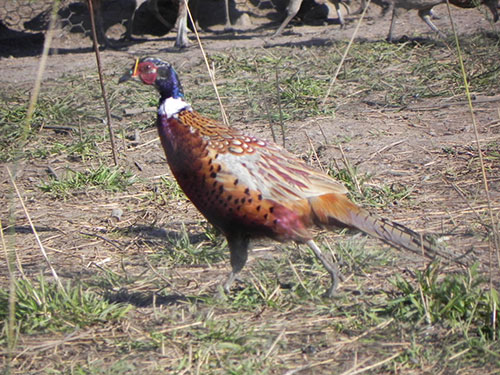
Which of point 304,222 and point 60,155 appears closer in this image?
point 304,222

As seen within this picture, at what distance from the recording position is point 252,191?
2.95m

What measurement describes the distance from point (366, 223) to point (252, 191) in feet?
1.69

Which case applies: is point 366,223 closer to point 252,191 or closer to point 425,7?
point 252,191

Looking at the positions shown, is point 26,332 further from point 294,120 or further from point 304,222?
point 294,120

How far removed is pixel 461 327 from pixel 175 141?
1.39 metres

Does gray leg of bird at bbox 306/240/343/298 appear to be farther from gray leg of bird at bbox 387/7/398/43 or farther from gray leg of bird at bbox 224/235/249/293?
gray leg of bird at bbox 387/7/398/43

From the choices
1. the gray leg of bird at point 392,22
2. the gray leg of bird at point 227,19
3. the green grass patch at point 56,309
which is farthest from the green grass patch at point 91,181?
the gray leg of bird at point 227,19

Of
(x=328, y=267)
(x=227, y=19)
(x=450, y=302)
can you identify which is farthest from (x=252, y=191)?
(x=227, y=19)

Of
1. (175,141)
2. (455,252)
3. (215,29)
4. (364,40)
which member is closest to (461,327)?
(455,252)

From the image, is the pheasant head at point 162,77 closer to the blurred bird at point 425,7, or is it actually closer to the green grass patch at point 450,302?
the green grass patch at point 450,302

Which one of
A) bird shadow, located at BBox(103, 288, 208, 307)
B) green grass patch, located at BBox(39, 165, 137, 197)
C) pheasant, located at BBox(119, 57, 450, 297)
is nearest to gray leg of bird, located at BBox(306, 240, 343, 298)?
pheasant, located at BBox(119, 57, 450, 297)

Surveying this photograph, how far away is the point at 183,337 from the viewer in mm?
2818

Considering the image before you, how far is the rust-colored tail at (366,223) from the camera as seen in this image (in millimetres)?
2971

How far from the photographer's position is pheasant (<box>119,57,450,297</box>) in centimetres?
296
